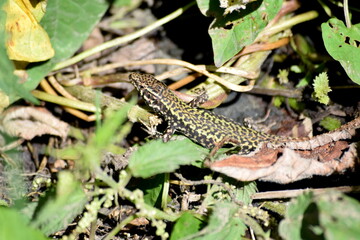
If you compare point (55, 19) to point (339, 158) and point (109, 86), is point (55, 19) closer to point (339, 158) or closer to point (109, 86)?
point (109, 86)

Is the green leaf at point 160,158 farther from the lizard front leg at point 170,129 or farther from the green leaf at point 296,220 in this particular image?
the lizard front leg at point 170,129

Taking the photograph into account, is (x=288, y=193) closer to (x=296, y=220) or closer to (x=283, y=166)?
(x=283, y=166)

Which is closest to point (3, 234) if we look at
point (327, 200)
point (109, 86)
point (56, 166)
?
point (327, 200)

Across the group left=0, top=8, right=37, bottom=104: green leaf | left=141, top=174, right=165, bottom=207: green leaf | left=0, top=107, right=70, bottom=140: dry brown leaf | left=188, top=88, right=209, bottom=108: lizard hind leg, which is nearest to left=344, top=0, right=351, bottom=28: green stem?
left=188, top=88, right=209, bottom=108: lizard hind leg

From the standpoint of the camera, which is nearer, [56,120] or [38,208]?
[38,208]

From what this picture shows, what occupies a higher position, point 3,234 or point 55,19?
point 55,19

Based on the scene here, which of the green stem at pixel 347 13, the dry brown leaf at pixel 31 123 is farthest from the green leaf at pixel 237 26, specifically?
Answer: the dry brown leaf at pixel 31 123
